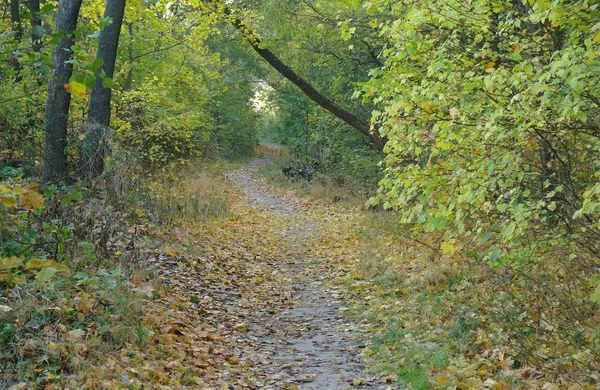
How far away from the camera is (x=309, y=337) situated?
7168mm

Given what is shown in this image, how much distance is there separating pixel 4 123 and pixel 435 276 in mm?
8106

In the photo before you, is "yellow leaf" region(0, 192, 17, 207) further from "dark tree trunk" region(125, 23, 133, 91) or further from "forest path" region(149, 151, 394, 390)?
"dark tree trunk" region(125, 23, 133, 91)

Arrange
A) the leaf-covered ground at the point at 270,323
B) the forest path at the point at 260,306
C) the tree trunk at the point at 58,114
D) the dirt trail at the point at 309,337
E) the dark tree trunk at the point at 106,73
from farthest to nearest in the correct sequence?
the dark tree trunk at the point at 106,73
the tree trunk at the point at 58,114
the forest path at the point at 260,306
the dirt trail at the point at 309,337
the leaf-covered ground at the point at 270,323

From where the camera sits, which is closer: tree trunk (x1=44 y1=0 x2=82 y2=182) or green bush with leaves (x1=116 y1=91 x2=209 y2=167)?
tree trunk (x1=44 y1=0 x2=82 y2=182)

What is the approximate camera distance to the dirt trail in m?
5.71

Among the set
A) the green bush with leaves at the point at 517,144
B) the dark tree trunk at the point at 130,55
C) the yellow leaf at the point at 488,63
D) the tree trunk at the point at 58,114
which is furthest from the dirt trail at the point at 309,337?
the dark tree trunk at the point at 130,55

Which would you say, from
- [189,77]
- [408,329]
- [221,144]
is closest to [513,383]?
[408,329]

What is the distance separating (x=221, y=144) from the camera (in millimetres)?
34812

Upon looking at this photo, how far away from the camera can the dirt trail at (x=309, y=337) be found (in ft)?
18.7

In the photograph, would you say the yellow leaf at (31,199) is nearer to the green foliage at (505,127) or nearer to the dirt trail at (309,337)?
the dirt trail at (309,337)

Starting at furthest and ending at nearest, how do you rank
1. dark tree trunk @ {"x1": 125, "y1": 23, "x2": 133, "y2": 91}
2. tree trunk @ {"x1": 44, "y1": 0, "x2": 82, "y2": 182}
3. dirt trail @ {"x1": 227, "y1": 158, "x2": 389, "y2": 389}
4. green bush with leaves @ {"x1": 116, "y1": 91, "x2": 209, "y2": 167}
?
dark tree trunk @ {"x1": 125, "y1": 23, "x2": 133, "y2": 91} < green bush with leaves @ {"x1": 116, "y1": 91, "x2": 209, "y2": 167} < tree trunk @ {"x1": 44, "y1": 0, "x2": 82, "y2": 182} < dirt trail @ {"x1": 227, "y1": 158, "x2": 389, "y2": 389}

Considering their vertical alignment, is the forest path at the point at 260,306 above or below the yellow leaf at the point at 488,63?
below

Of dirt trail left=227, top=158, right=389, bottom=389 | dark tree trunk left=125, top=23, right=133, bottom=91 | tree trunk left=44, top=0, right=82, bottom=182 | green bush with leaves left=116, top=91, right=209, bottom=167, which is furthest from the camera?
dark tree trunk left=125, top=23, right=133, bottom=91

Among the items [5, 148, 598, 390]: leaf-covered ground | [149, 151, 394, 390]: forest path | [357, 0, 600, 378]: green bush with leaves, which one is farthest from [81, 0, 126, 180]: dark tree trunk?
[357, 0, 600, 378]: green bush with leaves
